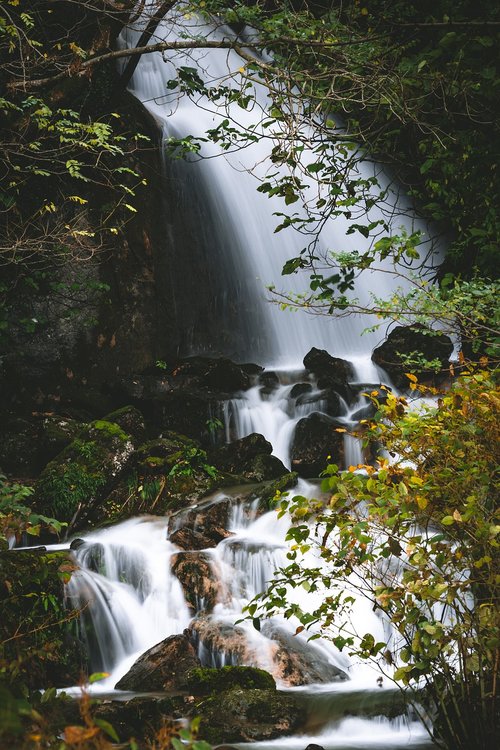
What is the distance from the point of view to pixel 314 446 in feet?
37.1

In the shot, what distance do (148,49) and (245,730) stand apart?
6381 mm

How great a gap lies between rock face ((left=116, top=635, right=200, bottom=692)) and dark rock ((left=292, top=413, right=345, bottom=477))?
535cm

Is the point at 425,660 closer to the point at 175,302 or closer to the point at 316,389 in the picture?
the point at 316,389

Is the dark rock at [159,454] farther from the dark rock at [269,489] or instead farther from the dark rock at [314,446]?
the dark rock at [314,446]

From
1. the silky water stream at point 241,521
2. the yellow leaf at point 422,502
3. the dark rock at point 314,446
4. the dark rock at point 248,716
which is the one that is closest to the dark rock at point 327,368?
the silky water stream at point 241,521

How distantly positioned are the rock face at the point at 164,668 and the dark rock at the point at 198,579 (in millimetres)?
920

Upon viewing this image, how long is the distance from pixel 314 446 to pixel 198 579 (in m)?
4.48

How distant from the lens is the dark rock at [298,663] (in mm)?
5871

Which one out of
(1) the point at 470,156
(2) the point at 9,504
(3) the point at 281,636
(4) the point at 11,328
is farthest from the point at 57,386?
(1) the point at 470,156

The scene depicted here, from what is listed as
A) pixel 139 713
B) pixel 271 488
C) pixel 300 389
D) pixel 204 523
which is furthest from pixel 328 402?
pixel 139 713

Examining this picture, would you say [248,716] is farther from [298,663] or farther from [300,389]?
[300,389]

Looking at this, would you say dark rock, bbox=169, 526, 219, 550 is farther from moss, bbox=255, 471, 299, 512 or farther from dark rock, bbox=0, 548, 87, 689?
dark rock, bbox=0, 548, 87, 689

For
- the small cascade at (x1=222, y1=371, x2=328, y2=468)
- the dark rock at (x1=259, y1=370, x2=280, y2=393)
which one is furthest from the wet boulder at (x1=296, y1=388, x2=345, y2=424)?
the dark rock at (x1=259, y1=370, x2=280, y2=393)

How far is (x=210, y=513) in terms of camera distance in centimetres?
866
